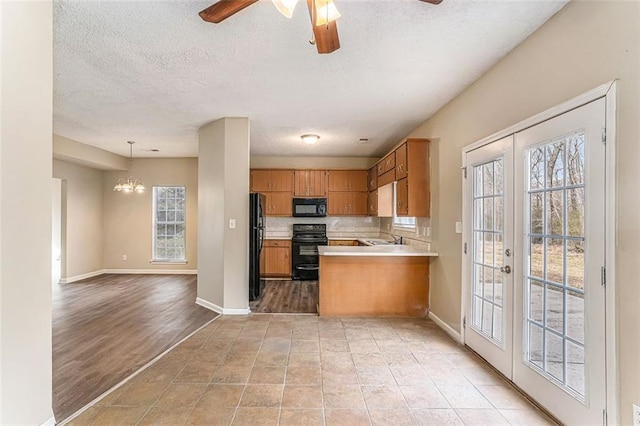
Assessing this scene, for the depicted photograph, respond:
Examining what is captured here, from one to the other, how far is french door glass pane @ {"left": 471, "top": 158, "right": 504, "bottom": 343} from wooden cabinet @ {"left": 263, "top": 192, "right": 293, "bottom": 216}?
13.4 feet

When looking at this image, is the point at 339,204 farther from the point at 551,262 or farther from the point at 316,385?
the point at 551,262

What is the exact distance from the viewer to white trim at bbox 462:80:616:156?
5.39 ft

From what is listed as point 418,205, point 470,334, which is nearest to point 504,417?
point 470,334

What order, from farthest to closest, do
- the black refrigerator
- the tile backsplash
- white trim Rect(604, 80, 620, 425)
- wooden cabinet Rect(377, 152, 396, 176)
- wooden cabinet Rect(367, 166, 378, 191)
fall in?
the tile backsplash, wooden cabinet Rect(367, 166, 378, 191), wooden cabinet Rect(377, 152, 396, 176), the black refrigerator, white trim Rect(604, 80, 620, 425)

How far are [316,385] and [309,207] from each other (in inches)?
171

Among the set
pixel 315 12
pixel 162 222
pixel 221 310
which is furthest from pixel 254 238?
pixel 162 222

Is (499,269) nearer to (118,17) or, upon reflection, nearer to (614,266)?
(614,266)

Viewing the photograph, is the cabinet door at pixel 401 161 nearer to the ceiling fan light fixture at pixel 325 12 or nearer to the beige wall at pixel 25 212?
the ceiling fan light fixture at pixel 325 12

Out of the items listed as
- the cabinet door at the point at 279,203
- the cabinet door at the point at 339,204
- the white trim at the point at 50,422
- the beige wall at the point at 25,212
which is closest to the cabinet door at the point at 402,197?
the cabinet door at the point at 339,204

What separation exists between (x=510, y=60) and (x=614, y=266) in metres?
1.69

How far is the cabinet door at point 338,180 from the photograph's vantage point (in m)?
6.54

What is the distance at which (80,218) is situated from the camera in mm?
6379

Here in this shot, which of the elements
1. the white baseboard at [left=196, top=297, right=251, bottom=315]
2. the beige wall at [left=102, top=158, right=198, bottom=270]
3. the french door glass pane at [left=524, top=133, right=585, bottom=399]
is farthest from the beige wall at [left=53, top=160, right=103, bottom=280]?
the french door glass pane at [left=524, top=133, right=585, bottom=399]

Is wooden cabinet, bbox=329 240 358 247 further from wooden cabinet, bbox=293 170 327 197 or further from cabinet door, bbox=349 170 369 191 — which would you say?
cabinet door, bbox=349 170 369 191
